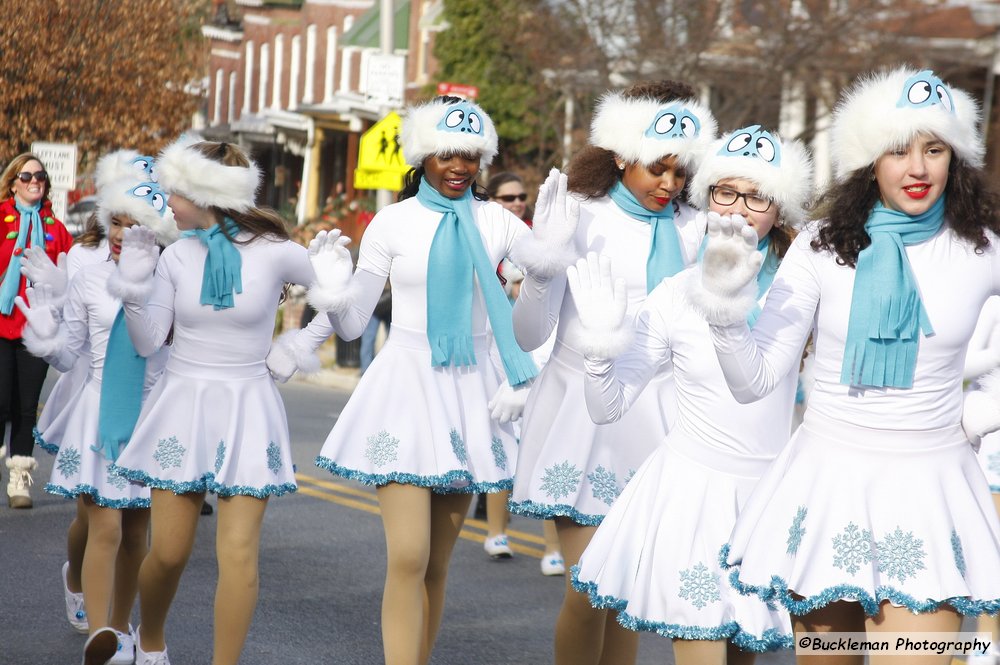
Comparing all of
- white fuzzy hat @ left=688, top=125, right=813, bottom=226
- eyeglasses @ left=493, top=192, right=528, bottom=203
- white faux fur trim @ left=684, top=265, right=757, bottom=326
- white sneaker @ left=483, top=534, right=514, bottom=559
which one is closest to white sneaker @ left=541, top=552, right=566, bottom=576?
white sneaker @ left=483, top=534, right=514, bottom=559

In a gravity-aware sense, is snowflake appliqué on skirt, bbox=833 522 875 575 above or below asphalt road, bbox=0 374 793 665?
above

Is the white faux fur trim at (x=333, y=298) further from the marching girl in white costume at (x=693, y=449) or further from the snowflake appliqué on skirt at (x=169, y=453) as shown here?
the marching girl in white costume at (x=693, y=449)

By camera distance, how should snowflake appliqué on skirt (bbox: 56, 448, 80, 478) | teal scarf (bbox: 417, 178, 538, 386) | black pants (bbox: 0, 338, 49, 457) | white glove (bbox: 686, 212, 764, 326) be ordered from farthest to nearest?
black pants (bbox: 0, 338, 49, 457), snowflake appliqué on skirt (bbox: 56, 448, 80, 478), teal scarf (bbox: 417, 178, 538, 386), white glove (bbox: 686, 212, 764, 326)

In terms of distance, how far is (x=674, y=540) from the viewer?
4.34 m

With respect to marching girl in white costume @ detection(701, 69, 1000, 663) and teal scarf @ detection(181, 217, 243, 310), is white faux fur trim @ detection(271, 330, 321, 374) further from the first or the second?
marching girl in white costume @ detection(701, 69, 1000, 663)

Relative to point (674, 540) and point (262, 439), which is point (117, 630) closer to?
point (262, 439)

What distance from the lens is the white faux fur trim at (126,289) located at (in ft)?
18.4

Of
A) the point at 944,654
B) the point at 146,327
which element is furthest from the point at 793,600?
the point at 146,327

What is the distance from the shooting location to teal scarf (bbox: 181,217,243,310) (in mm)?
5609

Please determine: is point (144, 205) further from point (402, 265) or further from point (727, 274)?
point (727, 274)

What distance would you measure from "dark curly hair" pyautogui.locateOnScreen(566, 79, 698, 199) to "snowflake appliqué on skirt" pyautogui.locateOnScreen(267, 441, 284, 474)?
1456 millimetres

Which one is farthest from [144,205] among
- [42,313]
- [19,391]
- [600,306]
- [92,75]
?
[92,75]

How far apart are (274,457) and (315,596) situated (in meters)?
2.18

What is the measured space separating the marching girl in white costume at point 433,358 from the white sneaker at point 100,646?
110cm
